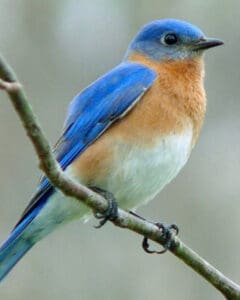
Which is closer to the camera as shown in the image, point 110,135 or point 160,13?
point 110,135

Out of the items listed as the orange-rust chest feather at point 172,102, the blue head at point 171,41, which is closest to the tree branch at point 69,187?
the orange-rust chest feather at point 172,102

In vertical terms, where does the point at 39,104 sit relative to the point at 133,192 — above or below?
below

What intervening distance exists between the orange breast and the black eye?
316 millimetres

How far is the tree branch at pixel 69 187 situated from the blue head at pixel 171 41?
4.06 feet

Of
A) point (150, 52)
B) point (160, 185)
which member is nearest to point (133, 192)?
point (160, 185)

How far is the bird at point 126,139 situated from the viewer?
19.4 ft

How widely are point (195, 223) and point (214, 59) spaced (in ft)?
5.62

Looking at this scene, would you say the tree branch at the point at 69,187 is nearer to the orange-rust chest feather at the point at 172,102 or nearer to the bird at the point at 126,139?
the bird at the point at 126,139

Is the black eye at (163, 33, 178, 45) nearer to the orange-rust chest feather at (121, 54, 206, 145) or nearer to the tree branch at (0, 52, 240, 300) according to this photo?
the orange-rust chest feather at (121, 54, 206, 145)

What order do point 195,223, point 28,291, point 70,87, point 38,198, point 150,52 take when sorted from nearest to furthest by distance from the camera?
1. point 38,198
2. point 150,52
3. point 28,291
4. point 195,223
5. point 70,87

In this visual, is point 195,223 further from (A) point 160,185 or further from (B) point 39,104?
(A) point 160,185

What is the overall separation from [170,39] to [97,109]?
658 mm

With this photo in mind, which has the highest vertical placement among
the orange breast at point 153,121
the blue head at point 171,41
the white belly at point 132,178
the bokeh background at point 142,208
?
the blue head at point 171,41

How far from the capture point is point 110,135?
19.7 feet
